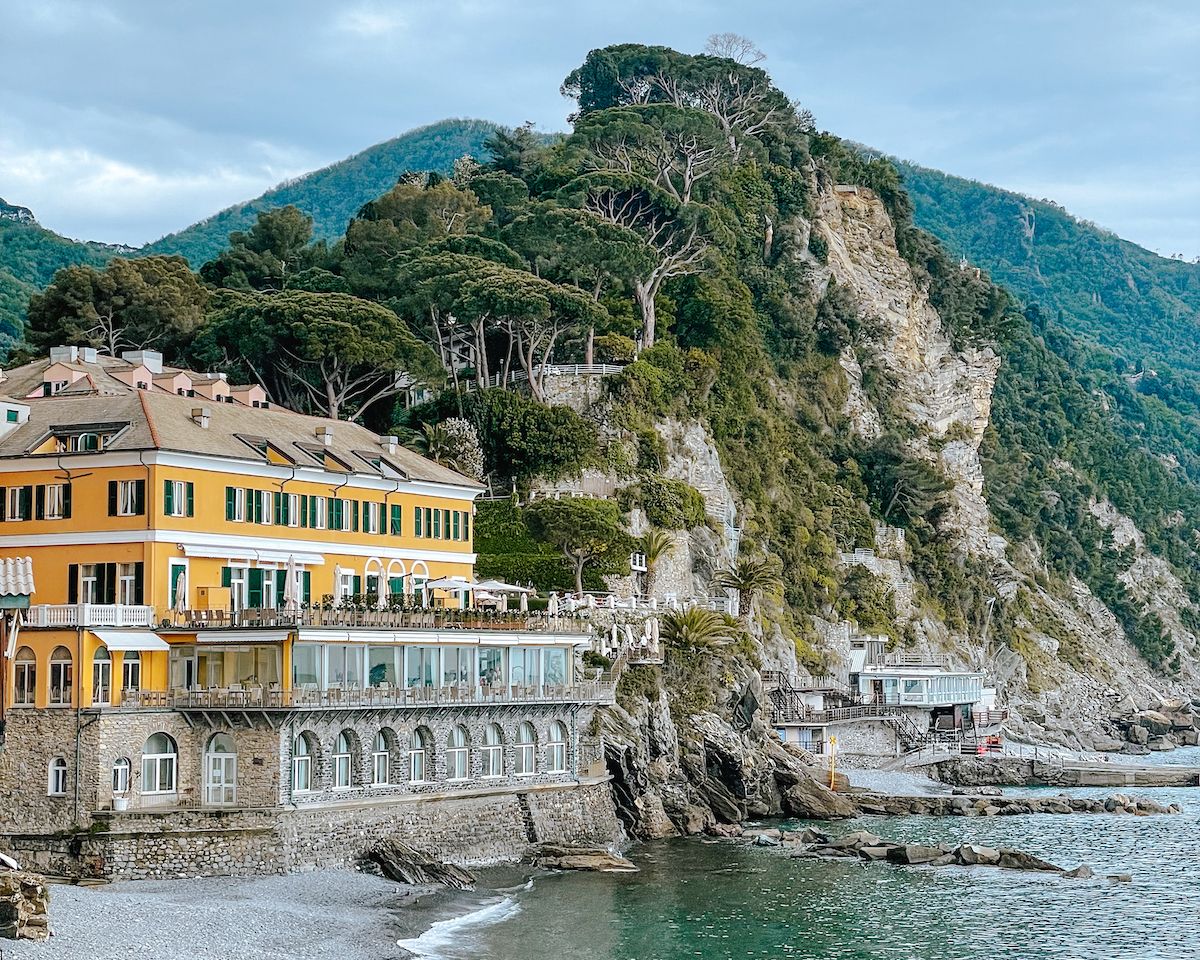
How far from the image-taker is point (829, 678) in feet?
316

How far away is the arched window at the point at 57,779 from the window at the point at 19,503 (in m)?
8.67

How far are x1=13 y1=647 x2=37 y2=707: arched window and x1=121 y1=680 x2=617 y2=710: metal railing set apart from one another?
254 centimetres

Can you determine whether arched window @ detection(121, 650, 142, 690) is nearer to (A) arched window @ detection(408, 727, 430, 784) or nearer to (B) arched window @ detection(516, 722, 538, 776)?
(A) arched window @ detection(408, 727, 430, 784)

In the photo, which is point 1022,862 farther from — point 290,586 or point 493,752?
point 290,586

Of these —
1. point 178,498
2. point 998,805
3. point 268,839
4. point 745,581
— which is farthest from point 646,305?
point 268,839

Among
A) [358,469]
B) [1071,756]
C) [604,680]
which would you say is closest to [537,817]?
[604,680]

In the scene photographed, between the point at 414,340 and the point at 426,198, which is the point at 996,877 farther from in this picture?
the point at 426,198

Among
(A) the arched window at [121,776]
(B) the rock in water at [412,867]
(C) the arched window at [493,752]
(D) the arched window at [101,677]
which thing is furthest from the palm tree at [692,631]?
(A) the arched window at [121,776]

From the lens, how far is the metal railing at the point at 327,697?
1880 inches

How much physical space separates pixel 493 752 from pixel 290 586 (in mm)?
9194

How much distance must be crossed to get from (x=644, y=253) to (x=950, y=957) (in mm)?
57729

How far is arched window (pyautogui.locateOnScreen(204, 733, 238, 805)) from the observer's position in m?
Answer: 47.8

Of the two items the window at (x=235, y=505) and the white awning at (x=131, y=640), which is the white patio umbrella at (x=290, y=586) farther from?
the white awning at (x=131, y=640)

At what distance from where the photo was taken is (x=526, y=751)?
57188 mm
